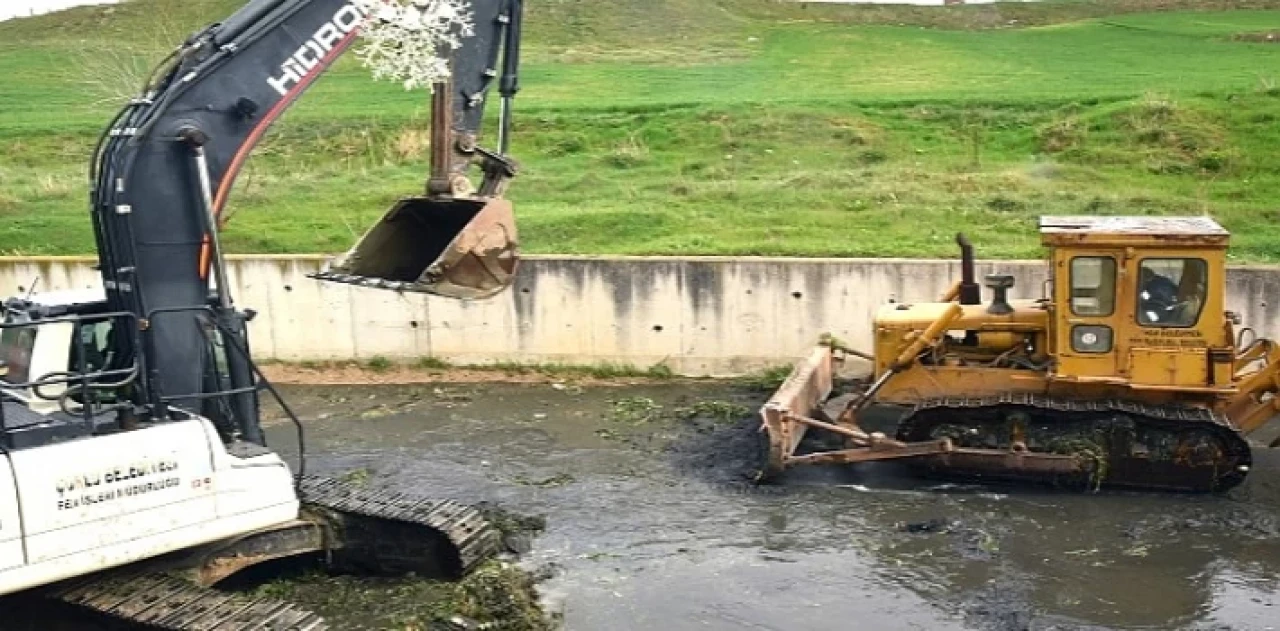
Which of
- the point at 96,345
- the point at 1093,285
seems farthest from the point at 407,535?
the point at 1093,285

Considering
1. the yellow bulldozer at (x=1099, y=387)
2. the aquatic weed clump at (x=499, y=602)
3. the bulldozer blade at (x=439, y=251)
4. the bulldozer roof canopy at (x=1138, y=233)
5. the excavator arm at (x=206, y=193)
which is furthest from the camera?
the yellow bulldozer at (x=1099, y=387)

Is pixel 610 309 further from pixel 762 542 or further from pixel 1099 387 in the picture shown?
pixel 1099 387

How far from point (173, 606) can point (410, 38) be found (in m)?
3.96

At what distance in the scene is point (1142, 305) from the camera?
35.0ft

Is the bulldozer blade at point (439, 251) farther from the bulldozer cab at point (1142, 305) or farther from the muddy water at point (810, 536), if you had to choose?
the bulldozer cab at point (1142, 305)

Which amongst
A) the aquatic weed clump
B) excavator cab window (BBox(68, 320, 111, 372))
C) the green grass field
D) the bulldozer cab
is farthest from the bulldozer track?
the green grass field

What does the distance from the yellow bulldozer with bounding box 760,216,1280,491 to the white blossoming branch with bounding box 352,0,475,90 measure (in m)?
4.15

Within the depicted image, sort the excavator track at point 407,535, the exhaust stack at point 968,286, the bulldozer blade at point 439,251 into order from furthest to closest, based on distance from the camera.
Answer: the exhaust stack at point 968,286
the excavator track at point 407,535
the bulldozer blade at point 439,251

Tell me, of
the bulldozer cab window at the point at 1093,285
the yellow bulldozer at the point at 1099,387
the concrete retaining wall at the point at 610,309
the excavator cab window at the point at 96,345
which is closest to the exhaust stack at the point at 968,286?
the yellow bulldozer at the point at 1099,387

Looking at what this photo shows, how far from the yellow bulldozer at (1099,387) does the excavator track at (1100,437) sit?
1cm

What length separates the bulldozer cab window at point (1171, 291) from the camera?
10.6 metres

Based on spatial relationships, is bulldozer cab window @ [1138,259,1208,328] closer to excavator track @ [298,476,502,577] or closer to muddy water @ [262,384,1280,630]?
muddy water @ [262,384,1280,630]

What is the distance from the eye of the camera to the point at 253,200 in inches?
840

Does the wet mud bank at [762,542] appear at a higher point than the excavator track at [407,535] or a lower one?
lower
